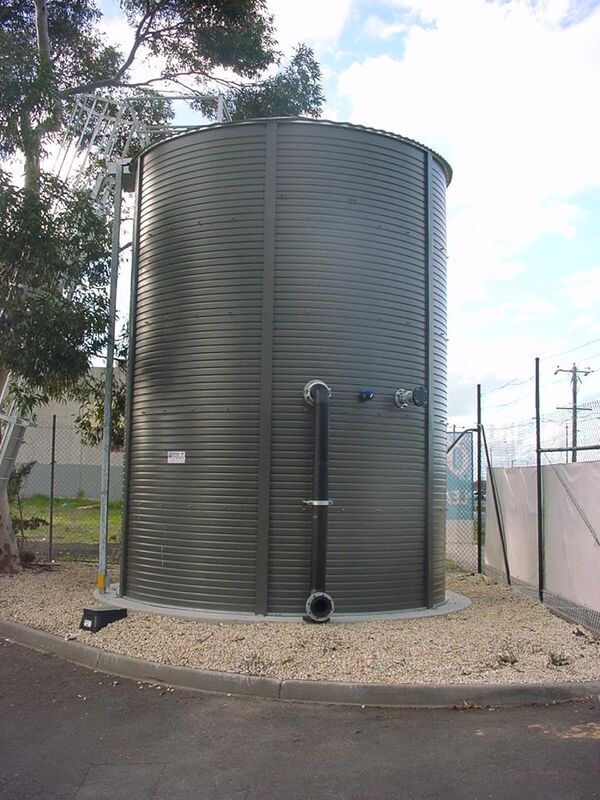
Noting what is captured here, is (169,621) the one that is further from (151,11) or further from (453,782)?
(151,11)

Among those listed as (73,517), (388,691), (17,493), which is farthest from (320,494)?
(73,517)

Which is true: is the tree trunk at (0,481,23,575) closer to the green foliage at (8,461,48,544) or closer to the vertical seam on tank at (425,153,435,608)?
the green foliage at (8,461,48,544)

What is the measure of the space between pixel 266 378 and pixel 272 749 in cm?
430

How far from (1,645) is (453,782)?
5312 mm

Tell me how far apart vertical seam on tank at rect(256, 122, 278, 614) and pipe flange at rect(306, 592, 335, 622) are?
0.56 m

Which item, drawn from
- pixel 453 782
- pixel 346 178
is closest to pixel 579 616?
pixel 453 782

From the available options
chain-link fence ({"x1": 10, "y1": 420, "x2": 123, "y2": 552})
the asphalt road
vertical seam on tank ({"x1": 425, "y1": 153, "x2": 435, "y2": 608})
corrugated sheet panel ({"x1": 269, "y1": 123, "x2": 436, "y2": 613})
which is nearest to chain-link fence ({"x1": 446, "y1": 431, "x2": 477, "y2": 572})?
vertical seam on tank ({"x1": 425, "y1": 153, "x2": 435, "y2": 608})

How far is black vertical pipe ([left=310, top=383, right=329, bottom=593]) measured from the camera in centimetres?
808

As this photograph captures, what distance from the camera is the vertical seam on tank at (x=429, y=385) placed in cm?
917

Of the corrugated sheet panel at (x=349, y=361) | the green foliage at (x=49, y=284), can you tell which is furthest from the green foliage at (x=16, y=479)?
the corrugated sheet panel at (x=349, y=361)

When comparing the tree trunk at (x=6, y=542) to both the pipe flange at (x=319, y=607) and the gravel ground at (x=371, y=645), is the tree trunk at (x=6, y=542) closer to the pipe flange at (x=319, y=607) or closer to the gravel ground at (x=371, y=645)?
the gravel ground at (x=371, y=645)

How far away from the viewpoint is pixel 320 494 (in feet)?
26.7

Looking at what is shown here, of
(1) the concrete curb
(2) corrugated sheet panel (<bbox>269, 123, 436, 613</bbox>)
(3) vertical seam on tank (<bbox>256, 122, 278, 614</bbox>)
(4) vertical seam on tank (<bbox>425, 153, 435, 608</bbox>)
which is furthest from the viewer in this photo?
(4) vertical seam on tank (<bbox>425, 153, 435, 608</bbox>)

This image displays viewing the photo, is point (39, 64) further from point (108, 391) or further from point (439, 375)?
point (439, 375)
